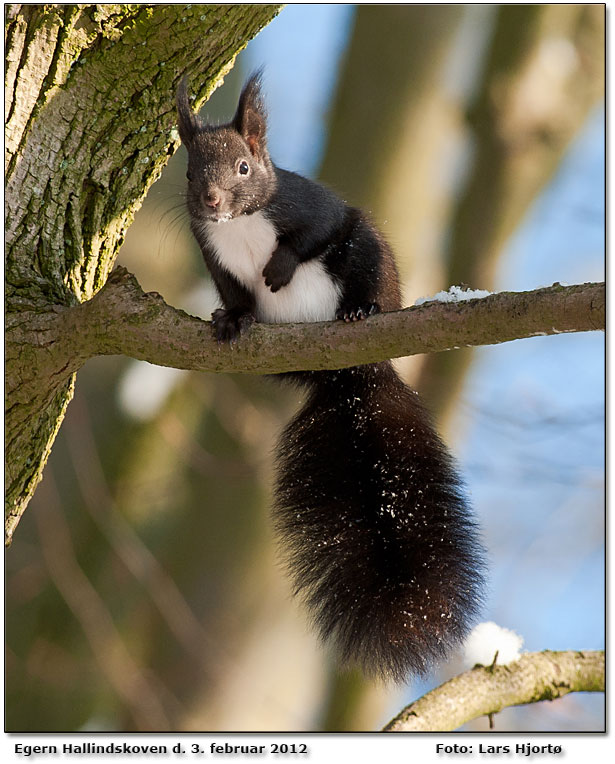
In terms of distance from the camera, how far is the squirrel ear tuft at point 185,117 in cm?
166

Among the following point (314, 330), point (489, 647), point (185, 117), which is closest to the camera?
point (314, 330)

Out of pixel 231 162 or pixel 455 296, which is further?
pixel 231 162

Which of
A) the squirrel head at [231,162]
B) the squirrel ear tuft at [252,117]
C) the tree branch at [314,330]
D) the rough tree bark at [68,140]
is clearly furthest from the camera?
the squirrel ear tuft at [252,117]

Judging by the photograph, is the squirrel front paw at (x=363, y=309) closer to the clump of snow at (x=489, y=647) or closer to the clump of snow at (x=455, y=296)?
the clump of snow at (x=455, y=296)

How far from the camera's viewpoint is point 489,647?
1.79 metres

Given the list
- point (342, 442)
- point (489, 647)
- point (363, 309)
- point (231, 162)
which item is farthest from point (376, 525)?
point (231, 162)

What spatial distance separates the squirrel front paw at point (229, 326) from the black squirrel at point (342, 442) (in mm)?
26

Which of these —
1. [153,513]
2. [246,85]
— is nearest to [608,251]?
[246,85]

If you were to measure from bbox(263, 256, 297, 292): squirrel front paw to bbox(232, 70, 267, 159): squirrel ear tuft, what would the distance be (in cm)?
24

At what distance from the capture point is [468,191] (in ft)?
9.89

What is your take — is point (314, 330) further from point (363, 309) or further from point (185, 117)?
point (185, 117)

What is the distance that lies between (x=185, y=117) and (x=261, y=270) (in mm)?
398

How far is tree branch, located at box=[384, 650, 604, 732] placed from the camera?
5.43 ft

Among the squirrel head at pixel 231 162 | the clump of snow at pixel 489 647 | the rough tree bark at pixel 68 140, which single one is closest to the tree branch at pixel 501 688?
the clump of snow at pixel 489 647
